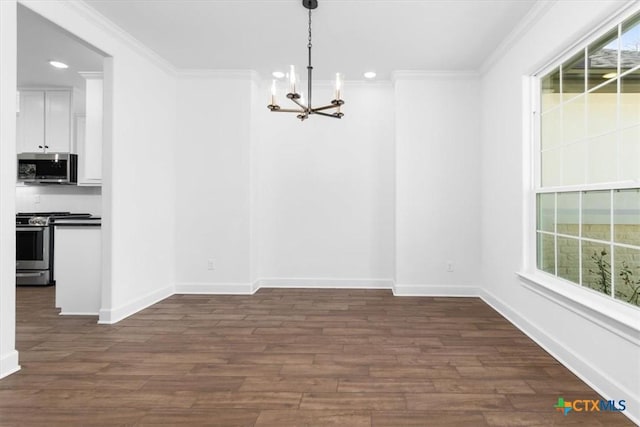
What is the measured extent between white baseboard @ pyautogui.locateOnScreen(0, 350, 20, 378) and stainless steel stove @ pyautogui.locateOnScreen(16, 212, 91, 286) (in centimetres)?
319

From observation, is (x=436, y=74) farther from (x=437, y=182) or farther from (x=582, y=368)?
(x=582, y=368)

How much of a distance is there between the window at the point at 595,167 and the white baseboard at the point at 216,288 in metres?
3.27

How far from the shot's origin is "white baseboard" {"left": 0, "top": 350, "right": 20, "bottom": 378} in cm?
231

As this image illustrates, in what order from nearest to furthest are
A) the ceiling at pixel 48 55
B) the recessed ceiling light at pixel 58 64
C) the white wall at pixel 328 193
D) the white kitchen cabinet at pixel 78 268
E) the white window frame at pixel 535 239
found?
the white window frame at pixel 535 239 → the ceiling at pixel 48 55 → the white kitchen cabinet at pixel 78 268 → the recessed ceiling light at pixel 58 64 → the white wall at pixel 328 193

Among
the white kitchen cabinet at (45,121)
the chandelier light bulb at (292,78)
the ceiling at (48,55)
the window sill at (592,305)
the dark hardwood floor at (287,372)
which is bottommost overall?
the dark hardwood floor at (287,372)

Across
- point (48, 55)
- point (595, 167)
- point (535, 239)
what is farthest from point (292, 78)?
point (48, 55)

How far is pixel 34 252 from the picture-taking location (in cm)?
505

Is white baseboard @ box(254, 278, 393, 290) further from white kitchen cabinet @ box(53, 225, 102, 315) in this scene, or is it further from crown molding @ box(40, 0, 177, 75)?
crown molding @ box(40, 0, 177, 75)

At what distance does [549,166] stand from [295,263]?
315 cm

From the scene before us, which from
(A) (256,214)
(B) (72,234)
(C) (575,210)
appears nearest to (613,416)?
(C) (575,210)

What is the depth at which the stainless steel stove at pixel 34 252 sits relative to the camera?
501cm

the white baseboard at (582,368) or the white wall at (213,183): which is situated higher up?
the white wall at (213,183)

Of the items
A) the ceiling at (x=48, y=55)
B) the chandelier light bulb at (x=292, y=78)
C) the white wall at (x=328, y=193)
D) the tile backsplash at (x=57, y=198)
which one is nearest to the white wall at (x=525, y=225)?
the white wall at (x=328, y=193)

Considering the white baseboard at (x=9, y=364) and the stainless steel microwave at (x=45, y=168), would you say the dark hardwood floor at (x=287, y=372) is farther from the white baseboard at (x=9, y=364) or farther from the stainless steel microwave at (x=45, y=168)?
the stainless steel microwave at (x=45, y=168)
